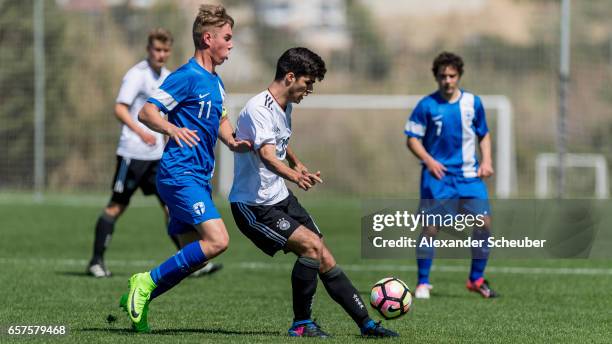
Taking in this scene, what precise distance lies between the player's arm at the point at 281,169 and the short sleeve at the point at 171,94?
2.15 ft

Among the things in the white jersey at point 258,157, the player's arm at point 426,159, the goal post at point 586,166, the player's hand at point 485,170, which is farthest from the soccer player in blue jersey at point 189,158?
the goal post at point 586,166

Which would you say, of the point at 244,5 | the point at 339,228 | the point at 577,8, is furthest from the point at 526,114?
the point at 339,228

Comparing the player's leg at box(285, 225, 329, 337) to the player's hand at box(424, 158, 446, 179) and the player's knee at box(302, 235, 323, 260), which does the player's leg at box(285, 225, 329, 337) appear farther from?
the player's hand at box(424, 158, 446, 179)

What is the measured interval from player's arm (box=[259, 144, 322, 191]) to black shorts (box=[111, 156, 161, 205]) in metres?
4.27

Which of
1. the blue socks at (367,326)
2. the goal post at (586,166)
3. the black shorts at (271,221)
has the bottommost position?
the goal post at (586,166)

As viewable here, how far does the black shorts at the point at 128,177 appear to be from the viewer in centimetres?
1095

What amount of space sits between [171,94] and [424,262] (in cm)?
379

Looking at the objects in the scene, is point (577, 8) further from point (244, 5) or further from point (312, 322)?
point (312, 322)

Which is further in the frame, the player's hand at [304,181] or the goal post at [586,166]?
the goal post at [586,166]

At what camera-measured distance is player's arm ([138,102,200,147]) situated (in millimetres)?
6938

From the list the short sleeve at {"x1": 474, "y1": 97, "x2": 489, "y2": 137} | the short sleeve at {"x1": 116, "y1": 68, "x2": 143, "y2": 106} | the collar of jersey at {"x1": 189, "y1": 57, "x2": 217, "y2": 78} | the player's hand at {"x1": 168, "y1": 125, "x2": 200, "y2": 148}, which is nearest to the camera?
the player's hand at {"x1": 168, "y1": 125, "x2": 200, "y2": 148}

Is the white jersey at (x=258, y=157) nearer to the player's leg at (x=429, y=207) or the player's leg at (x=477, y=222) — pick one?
the player's leg at (x=429, y=207)

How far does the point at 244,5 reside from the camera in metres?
29.7

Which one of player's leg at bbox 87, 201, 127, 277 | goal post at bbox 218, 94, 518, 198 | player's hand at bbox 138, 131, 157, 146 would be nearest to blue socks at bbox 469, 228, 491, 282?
player's hand at bbox 138, 131, 157, 146
